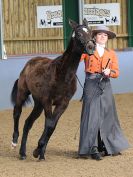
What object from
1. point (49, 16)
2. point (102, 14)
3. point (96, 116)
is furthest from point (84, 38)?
point (102, 14)

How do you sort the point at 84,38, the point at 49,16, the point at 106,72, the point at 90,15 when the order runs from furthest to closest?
the point at 90,15
the point at 49,16
the point at 106,72
the point at 84,38

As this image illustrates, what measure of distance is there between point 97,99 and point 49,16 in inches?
339

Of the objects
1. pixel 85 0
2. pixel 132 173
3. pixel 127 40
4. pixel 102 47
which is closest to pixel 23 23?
pixel 85 0

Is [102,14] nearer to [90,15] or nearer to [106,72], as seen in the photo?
[90,15]

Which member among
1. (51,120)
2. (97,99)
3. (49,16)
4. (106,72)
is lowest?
(51,120)

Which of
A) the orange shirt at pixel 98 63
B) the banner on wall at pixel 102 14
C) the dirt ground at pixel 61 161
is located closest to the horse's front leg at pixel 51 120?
the dirt ground at pixel 61 161

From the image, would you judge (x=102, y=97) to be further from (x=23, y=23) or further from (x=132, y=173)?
(x=23, y=23)

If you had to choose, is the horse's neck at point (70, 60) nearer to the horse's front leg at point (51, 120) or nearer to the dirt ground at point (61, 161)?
the horse's front leg at point (51, 120)

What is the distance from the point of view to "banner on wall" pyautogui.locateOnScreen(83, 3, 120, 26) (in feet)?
54.8

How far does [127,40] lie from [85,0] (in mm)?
1723

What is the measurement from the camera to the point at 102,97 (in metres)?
8.05

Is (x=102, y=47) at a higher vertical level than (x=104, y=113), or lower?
higher

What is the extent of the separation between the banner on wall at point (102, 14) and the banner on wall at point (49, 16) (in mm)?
741

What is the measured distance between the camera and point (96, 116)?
8.00 m
